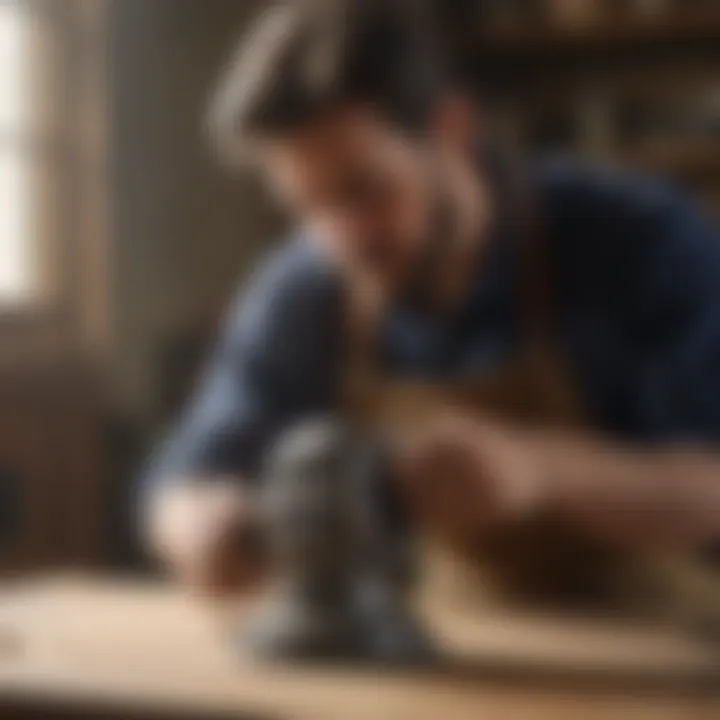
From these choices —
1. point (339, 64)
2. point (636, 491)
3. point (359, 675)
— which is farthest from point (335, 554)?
point (339, 64)

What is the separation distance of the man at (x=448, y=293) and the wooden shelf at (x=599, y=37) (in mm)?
40

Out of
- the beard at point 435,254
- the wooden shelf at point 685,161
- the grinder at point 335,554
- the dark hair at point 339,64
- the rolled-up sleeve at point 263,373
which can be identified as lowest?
the grinder at point 335,554

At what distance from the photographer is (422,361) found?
3.07 feet

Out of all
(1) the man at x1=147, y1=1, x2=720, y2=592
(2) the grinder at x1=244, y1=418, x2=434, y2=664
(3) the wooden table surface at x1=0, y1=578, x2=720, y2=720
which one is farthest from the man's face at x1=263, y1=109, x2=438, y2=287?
(3) the wooden table surface at x1=0, y1=578, x2=720, y2=720

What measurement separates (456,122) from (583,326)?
0.14 metres

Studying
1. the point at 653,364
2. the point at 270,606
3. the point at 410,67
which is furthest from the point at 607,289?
the point at 270,606

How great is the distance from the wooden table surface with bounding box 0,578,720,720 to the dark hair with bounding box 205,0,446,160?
1.00 feet

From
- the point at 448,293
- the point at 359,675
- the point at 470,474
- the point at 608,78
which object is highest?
the point at 608,78

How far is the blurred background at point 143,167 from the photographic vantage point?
923mm

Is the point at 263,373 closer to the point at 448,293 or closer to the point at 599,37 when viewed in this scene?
the point at 448,293

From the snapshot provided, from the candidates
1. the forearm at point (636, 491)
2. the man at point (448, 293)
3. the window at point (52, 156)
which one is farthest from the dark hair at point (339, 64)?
the forearm at point (636, 491)

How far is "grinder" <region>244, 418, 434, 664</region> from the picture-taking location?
3.07 ft

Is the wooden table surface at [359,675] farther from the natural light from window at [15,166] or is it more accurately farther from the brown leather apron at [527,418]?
the natural light from window at [15,166]

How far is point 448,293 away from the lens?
94 cm
